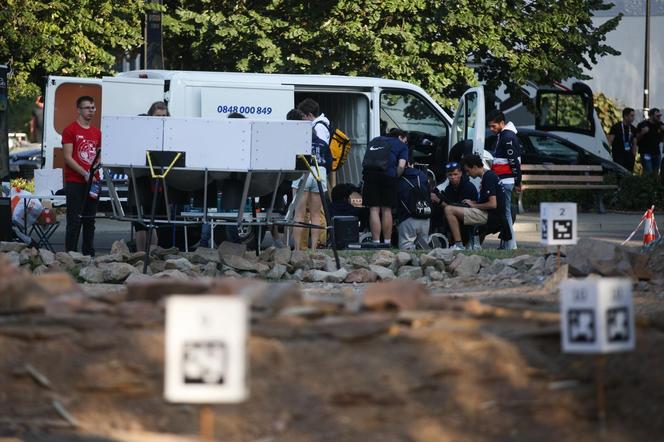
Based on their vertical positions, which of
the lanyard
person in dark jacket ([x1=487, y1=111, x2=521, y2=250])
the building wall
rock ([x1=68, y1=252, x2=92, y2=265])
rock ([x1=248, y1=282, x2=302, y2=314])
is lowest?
rock ([x1=68, y1=252, x2=92, y2=265])

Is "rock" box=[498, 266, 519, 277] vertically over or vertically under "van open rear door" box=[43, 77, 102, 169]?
under

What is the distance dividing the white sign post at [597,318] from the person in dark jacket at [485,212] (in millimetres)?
11503

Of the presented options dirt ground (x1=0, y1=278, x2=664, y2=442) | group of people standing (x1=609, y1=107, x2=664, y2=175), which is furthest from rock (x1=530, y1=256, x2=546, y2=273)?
group of people standing (x1=609, y1=107, x2=664, y2=175)

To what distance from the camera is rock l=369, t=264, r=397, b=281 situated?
14.5 m

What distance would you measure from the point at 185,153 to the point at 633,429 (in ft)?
29.0

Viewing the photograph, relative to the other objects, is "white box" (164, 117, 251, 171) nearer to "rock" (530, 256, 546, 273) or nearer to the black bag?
"rock" (530, 256, 546, 273)

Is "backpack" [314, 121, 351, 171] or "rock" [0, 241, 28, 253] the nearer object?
"rock" [0, 241, 28, 253]

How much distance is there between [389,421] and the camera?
6512 millimetres

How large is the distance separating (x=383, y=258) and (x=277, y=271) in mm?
1407

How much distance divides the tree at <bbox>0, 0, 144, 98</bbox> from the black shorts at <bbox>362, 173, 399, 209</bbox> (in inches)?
436

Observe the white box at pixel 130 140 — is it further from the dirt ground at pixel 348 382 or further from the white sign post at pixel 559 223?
the dirt ground at pixel 348 382

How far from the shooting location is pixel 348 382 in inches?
258

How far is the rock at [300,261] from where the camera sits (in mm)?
14891

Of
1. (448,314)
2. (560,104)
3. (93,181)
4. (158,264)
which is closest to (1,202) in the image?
(93,181)
